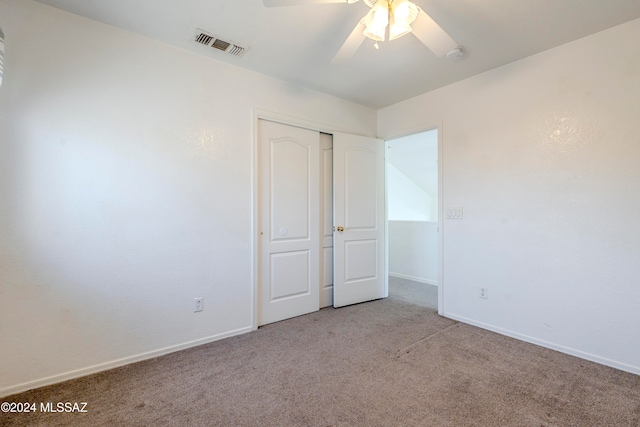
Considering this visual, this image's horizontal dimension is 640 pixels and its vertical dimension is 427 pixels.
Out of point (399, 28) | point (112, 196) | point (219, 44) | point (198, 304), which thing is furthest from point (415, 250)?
point (112, 196)

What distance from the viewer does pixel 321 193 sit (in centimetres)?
335

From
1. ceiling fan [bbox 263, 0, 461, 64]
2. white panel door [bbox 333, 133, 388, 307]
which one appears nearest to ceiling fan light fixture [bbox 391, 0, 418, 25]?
ceiling fan [bbox 263, 0, 461, 64]

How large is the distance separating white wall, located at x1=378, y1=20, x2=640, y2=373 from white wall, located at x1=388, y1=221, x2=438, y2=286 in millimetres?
1514

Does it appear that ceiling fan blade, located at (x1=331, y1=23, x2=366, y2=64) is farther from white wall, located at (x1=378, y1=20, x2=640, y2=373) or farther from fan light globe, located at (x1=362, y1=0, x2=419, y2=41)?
white wall, located at (x1=378, y1=20, x2=640, y2=373)

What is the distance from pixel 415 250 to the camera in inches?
186

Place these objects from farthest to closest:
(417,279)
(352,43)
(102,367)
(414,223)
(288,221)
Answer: (414,223), (417,279), (288,221), (102,367), (352,43)

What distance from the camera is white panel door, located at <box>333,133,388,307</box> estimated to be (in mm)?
3355

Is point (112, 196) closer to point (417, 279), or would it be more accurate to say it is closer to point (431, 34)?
point (431, 34)

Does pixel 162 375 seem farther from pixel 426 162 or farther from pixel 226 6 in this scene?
pixel 426 162

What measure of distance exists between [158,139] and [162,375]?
176 cm

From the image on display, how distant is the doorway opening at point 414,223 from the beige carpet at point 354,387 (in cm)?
126

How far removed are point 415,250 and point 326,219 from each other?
212 cm

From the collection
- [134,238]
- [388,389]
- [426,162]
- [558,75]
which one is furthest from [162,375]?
[426,162]

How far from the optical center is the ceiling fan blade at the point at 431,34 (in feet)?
5.07
